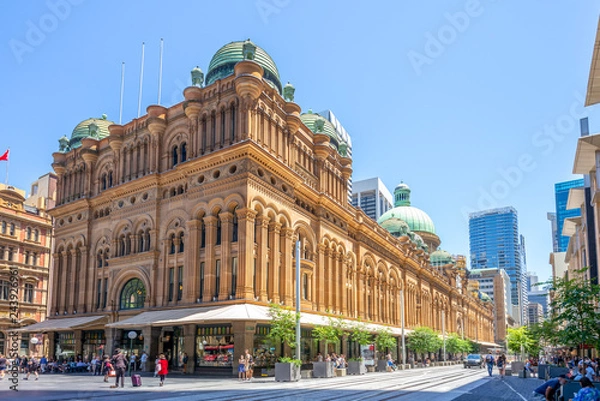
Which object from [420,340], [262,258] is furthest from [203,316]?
[420,340]

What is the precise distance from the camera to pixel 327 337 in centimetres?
4394

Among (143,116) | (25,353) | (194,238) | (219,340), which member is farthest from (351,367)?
(25,353)

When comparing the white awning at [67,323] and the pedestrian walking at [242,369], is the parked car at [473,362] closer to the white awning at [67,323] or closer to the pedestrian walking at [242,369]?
the pedestrian walking at [242,369]

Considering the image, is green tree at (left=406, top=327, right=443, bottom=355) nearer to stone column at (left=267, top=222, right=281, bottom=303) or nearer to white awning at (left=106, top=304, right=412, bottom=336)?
white awning at (left=106, top=304, right=412, bottom=336)

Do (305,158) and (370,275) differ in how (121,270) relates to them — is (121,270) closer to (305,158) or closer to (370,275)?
(305,158)

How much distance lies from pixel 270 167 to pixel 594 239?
105 ft

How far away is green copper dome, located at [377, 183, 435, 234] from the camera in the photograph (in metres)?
116

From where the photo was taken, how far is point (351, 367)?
4609 centimetres

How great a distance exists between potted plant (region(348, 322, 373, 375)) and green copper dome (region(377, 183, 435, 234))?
64.0 m

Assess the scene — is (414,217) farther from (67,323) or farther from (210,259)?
(210,259)

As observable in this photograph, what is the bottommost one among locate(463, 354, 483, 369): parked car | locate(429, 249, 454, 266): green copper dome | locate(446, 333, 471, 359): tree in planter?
locate(463, 354, 483, 369): parked car

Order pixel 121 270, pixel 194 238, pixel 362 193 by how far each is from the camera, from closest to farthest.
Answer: pixel 194 238 < pixel 121 270 < pixel 362 193

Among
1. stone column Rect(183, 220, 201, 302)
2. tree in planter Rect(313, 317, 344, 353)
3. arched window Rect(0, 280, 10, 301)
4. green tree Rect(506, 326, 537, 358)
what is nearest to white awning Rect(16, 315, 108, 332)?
stone column Rect(183, 220, 201, 302)

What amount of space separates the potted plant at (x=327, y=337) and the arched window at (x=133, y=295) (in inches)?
595
